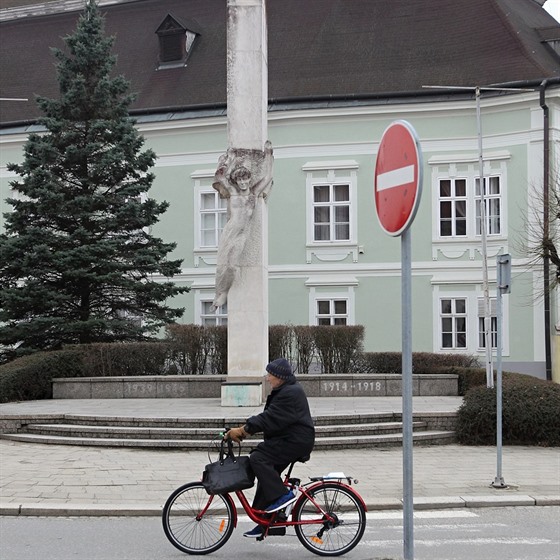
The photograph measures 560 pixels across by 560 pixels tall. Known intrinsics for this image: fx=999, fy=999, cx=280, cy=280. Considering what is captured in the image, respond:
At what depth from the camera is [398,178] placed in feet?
20.1

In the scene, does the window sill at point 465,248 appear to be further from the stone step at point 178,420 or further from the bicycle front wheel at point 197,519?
the bicycle front wheel at point 197,519

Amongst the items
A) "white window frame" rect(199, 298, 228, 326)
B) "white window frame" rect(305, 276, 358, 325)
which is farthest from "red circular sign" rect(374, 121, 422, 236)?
"white window frame" rect(199, 298, 228, 326)

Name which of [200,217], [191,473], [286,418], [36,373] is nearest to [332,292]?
[200,217]

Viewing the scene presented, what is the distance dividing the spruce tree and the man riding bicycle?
1632 cm

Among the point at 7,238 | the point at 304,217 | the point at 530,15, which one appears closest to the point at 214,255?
the point at 304,217

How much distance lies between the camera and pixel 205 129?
3653 cm

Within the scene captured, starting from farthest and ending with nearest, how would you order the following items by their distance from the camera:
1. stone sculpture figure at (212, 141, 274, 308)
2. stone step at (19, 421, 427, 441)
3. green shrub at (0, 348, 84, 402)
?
green shrub at (0, 348, 84, 402), stone sculpture figure at (212, 141, 274, 308), stone step at (19, 421, 427, 441)

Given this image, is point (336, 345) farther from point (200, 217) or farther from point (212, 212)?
point (200, 217)

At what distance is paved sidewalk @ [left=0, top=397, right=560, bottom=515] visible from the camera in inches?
455

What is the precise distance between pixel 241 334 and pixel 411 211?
13406 mm

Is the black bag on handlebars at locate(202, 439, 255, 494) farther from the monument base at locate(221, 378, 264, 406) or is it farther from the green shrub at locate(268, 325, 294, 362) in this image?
the green shrub at locate(268, 325, 294, 362)

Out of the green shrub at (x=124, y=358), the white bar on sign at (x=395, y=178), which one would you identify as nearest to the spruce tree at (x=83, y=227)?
the green shrub at (x=124, y=358)

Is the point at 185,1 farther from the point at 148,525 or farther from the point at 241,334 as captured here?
the point at 148,525

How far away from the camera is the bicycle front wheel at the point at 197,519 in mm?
8844
